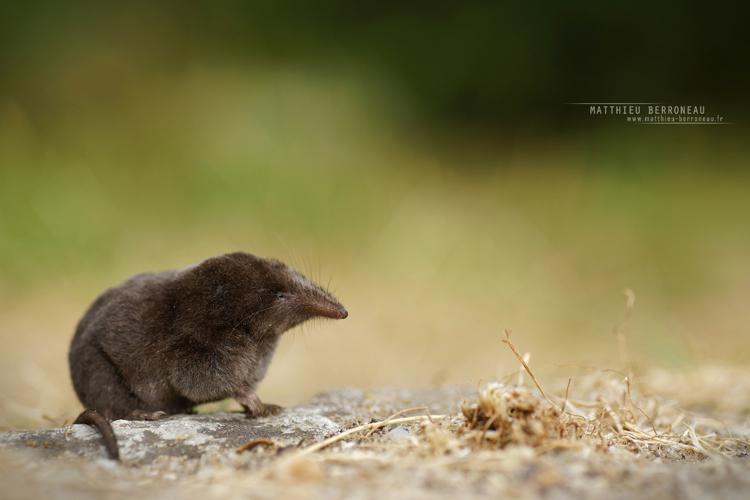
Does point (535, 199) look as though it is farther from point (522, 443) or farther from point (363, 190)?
point (522, 443)

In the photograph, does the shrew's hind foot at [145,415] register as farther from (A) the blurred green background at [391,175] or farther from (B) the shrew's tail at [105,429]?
(A) the blurred green background at [391,175]

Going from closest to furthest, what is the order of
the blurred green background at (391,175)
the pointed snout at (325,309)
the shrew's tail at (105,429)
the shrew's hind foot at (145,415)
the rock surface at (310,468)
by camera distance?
the rock surface at (310,468)
the shrew's tail at (105,429)
the shrew's hind foot at (145,415)
the pointed snout at (325,309)
the blurred green background at (391,175)

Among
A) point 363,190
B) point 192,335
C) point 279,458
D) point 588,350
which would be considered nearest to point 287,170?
point 363,190

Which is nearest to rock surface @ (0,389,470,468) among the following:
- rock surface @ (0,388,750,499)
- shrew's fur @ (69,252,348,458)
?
rock surface @ (0,388,750,499)

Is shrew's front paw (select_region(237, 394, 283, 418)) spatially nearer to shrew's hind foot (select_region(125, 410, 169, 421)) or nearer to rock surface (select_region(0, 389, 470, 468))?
rock surface (select_region(0, 389, 470, 468))

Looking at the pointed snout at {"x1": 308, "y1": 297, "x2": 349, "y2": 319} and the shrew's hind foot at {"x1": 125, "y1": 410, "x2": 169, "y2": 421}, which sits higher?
the pointed snout at {"x1": 308, "y1": 297, "x2": 349, "y2": 319}

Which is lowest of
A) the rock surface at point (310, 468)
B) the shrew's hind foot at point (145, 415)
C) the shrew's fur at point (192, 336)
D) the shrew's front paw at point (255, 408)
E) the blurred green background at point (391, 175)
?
the rock surface at point (310, 468)

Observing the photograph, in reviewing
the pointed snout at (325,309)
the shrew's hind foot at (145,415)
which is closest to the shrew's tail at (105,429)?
the shrew's hind foot at (145,415)

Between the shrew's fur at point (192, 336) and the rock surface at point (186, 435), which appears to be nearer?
the rock surface at point (186, 435)
